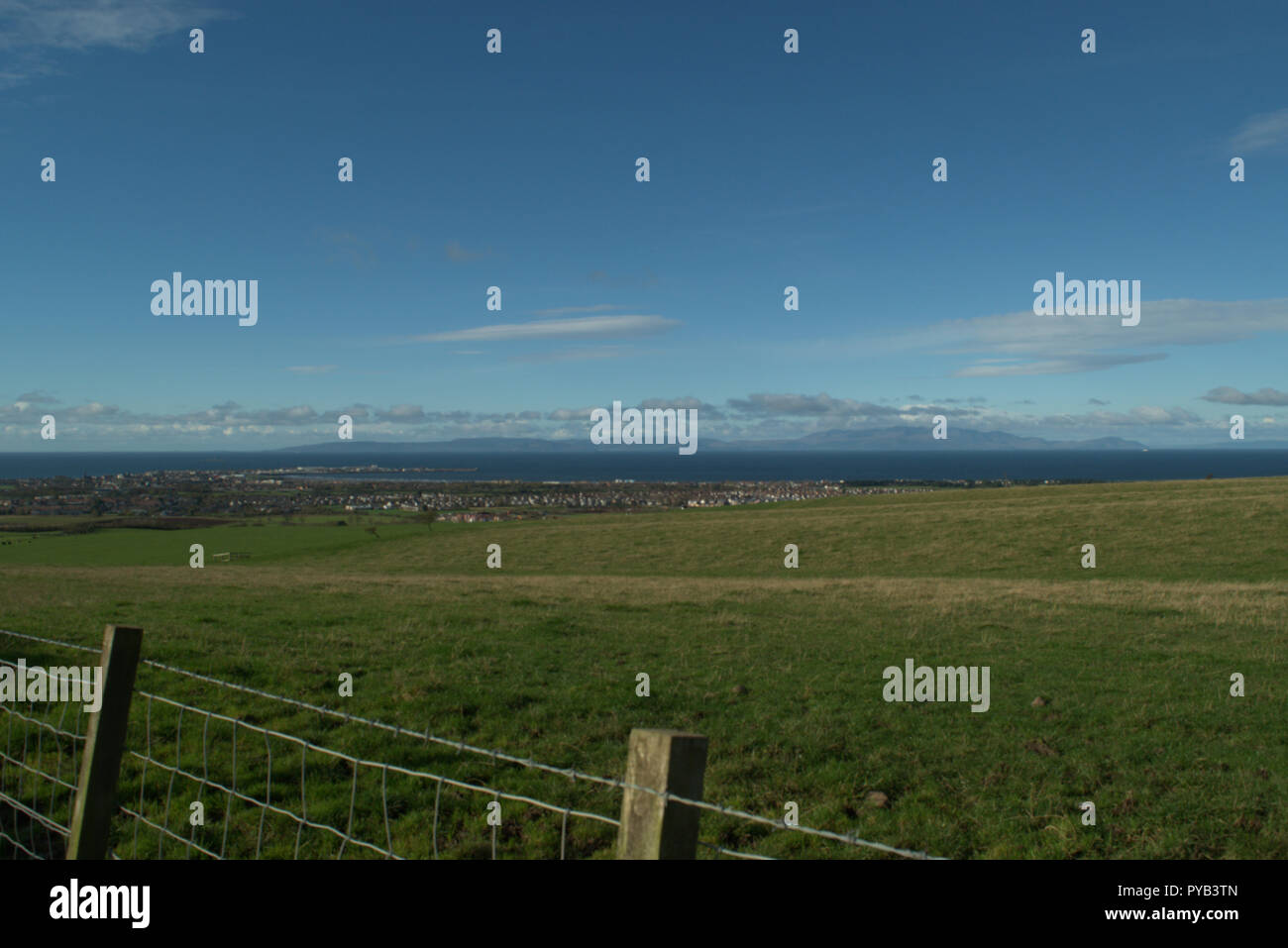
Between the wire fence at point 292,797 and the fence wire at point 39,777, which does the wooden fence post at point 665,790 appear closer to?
the wire fence at point 292,797

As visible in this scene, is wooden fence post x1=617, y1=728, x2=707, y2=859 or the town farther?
the town

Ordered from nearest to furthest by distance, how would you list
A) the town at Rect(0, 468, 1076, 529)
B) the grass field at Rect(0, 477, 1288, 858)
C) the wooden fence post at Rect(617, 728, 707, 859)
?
the wooden fence post at Rect(617, 728, 707, 859) < the grass field at Rect(0, 477, 1288, 858) < the town at Rect(0, 468, 1076, 529)

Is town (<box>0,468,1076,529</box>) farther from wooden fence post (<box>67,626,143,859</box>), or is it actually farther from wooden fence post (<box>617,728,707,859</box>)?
wooden fence post (<box>617,728,707,859</box>)

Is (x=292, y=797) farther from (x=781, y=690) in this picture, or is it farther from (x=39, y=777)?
(x=781, y=690)

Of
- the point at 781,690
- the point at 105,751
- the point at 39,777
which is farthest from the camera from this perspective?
the point at 781,690

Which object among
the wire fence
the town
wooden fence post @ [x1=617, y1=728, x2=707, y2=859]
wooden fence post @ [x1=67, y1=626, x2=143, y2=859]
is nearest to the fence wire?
the wire fence

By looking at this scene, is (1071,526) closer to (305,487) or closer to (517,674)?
(517,674)

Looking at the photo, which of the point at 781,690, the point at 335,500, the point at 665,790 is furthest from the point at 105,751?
the point at 335,500
